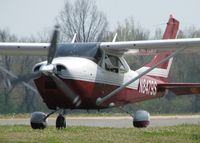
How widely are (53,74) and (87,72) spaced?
166cm

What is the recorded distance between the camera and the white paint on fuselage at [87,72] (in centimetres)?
1712

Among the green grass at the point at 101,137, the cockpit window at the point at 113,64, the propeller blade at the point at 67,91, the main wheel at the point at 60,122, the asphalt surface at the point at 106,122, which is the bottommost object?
the asphalt surface at the point at 106,122

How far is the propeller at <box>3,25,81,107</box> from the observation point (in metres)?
16.2

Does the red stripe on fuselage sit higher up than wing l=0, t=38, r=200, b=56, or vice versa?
wing l=0, t=38, r=200, b=56

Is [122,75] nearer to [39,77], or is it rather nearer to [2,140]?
[39,77]

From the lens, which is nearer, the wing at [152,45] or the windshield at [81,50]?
the windshield at [81,50]

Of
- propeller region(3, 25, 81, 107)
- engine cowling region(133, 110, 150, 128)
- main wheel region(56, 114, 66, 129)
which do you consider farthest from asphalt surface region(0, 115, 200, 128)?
propeller region(3, 25, 81, 107)

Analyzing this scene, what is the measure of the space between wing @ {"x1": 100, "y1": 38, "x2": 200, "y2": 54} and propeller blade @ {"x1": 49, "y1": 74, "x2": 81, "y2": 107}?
85.6 inches

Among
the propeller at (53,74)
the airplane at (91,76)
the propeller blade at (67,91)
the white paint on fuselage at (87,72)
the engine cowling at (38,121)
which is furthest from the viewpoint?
the engine cowling at (38,121)

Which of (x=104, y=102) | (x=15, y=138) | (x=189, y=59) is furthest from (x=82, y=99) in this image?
(x=189, y=59)

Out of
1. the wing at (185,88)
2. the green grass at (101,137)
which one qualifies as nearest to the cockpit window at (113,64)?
the wing at (185,88)

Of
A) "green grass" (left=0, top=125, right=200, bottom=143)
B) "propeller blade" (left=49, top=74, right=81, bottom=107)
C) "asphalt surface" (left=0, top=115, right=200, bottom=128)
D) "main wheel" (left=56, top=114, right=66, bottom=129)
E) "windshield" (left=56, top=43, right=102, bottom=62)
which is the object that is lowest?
"asphalt surface" (left=0, top=115, right=200, bottom=128)

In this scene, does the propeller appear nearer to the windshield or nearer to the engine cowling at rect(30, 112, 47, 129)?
the engine cowling at rect(30, 112, 47, 129)

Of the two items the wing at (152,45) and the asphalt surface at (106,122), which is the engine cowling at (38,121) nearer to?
the wing at (152,45)
